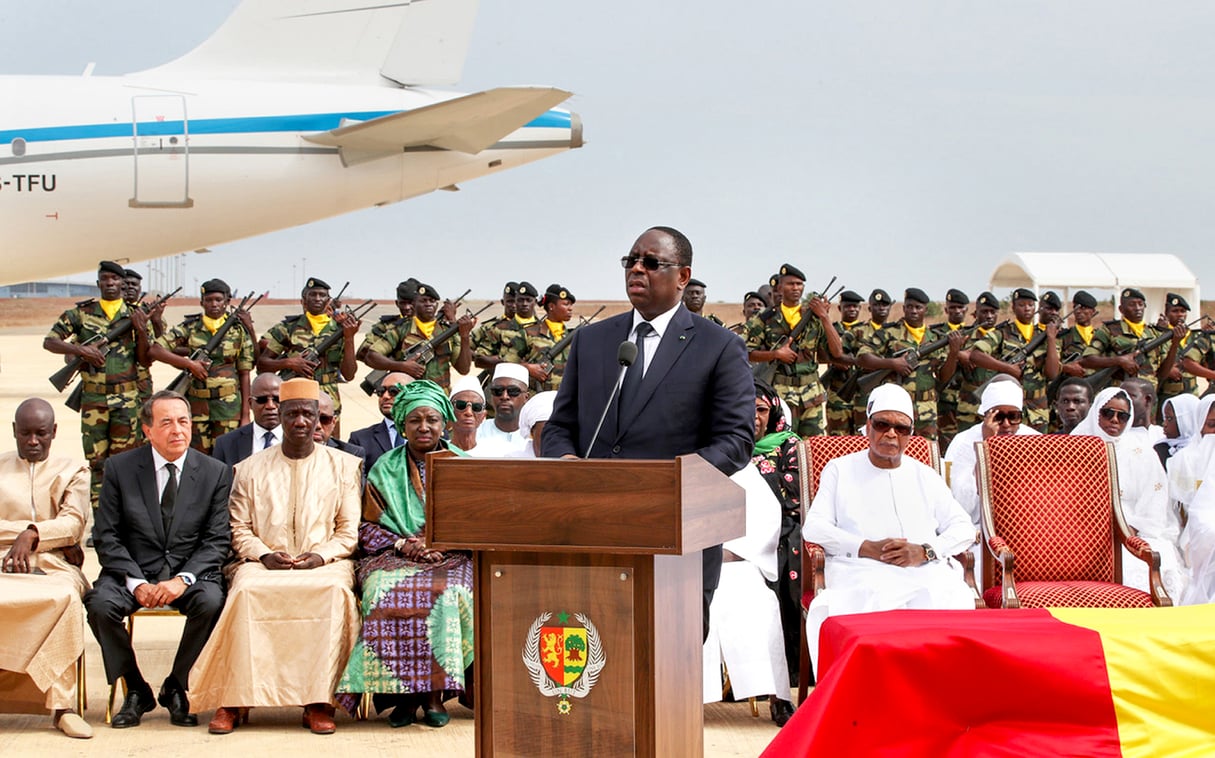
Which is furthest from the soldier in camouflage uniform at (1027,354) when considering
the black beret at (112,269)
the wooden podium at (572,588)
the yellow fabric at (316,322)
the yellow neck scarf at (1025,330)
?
the wooden podium at (572,588)

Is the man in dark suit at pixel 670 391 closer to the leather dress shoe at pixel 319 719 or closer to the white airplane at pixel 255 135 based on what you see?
the leather dress shoe at pixel 319 719

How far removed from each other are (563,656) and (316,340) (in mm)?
7965

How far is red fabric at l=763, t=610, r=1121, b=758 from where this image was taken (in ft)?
11.5

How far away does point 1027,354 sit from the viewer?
11867 millimetres

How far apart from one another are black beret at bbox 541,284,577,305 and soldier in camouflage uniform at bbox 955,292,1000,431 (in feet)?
11.1

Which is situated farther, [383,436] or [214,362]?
[214,362]

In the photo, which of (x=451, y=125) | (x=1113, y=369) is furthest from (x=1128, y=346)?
(x=451, y=125)

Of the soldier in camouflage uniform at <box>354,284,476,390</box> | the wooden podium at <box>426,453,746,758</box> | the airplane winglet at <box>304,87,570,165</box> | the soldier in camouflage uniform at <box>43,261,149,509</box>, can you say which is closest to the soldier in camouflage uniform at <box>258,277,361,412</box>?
the soldier in camouflage uniform at <box>354,284,476,390</box>

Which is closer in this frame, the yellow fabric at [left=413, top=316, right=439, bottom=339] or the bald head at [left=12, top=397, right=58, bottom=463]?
the bald head at [left=12, top=397, right=58, bottom=463]

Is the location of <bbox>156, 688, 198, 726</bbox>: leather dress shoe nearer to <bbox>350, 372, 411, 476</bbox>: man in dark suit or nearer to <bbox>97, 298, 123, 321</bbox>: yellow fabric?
<bbox>350, 372, 411, 476</bbox>: man in dark suit

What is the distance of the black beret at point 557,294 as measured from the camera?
1190 centimetres

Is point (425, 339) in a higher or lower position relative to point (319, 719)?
higher

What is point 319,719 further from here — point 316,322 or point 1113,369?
point 1113,369

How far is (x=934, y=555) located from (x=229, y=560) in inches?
117
